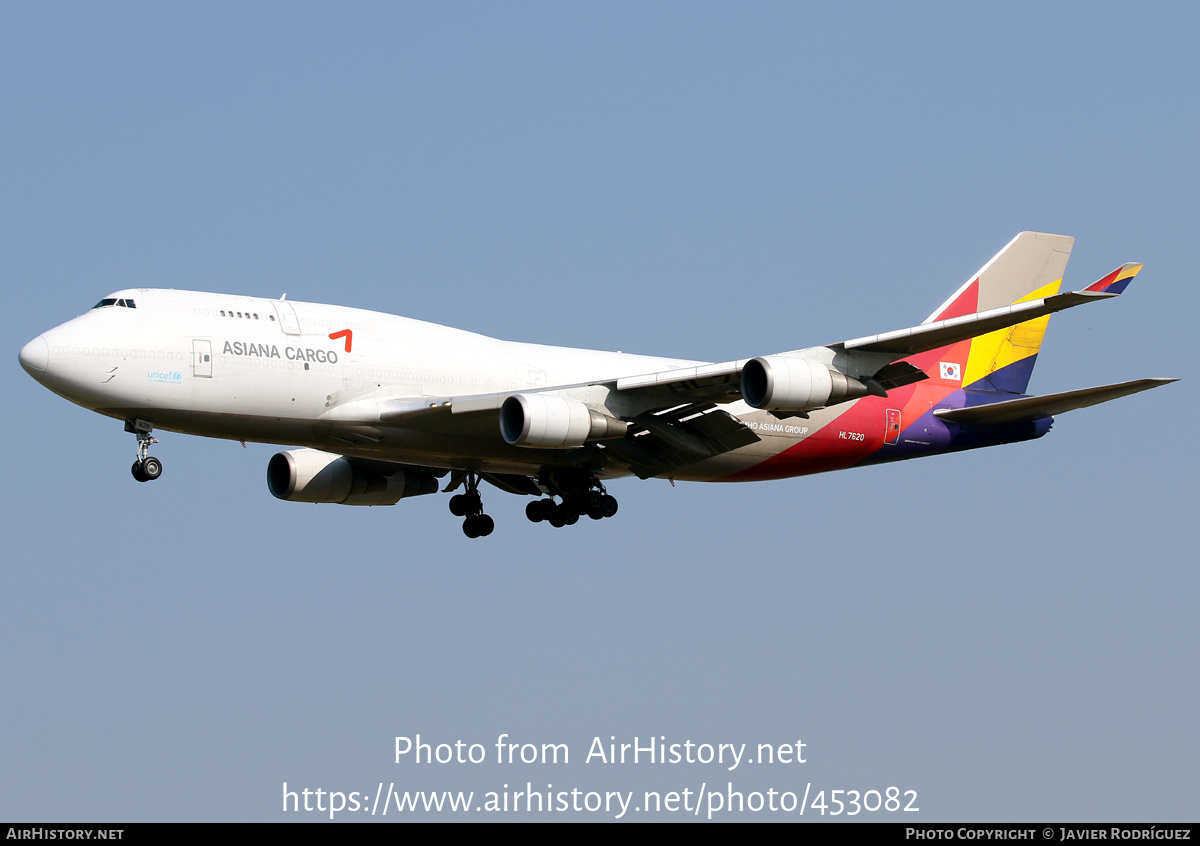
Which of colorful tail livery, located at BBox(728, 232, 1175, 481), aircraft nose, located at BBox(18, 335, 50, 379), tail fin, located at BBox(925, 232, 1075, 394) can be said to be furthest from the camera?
tail fin, located at BBox(925, 232, 1075, 394)

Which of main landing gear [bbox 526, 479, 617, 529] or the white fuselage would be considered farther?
main landing gear [bbox 526, 479, 617, 529]

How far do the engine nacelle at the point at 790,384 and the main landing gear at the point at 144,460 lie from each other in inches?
497

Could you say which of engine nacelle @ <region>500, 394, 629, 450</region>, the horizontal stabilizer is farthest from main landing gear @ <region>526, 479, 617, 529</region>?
the horizontal stabilizer

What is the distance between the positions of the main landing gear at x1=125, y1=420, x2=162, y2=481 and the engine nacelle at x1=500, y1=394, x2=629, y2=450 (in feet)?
24.3

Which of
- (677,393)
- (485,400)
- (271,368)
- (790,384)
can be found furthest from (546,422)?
(271,368)

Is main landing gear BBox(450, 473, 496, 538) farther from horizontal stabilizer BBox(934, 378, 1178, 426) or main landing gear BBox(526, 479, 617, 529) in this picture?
horizontal stabilizer BBox(934, 378, 1178, 426)

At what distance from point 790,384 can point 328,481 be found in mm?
13177

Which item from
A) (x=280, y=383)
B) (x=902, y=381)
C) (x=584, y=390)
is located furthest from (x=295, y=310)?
(x=902, y=381)

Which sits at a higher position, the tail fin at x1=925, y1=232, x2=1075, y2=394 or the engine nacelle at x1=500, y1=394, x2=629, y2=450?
the tail fin at x1=925, y1=232, x2=1075, y2=394

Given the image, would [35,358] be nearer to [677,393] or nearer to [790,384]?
[677,393]

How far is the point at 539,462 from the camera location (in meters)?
34.9

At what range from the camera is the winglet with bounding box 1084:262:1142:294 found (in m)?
31.7

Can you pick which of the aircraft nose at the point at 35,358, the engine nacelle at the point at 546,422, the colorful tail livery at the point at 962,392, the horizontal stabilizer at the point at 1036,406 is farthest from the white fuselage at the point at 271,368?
the horizontal stabilizer at the point at 1036,406

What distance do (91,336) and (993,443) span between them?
73.4 feet
